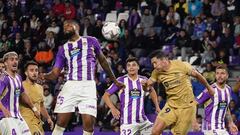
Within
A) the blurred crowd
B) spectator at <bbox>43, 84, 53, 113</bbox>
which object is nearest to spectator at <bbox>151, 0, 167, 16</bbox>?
the blurred crowd

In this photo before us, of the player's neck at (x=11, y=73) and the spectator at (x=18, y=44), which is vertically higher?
the player's neck at (x=11, y=73)

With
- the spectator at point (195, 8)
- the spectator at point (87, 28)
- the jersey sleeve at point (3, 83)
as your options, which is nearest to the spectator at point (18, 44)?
A: the spectator at point (87, 28)

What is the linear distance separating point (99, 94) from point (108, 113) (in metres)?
0.97

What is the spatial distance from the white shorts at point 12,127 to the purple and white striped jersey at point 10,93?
0.14m

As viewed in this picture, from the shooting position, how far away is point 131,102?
15.6m

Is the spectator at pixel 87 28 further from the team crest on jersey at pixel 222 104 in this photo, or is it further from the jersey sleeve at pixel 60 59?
the jersey sleeve at pixel 60 59

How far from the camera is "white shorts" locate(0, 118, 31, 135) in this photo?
13.3 meters

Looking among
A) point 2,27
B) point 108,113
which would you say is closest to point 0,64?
point 108,113

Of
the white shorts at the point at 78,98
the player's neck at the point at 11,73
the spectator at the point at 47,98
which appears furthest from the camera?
the spectator at the point at 47,98

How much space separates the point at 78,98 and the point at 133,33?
1182 centimetres

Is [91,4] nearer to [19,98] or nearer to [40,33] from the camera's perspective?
[40,33]

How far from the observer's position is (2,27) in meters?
27.0

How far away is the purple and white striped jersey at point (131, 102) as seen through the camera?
50.9ft

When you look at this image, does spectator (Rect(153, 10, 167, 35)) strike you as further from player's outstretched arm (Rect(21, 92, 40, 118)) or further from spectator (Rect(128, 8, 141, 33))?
player's outstretched arm (Rect(21, 92, 40, 118))
